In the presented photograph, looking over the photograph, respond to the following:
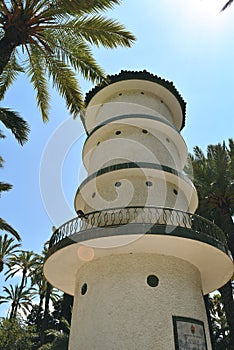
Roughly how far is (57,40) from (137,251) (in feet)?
27.3

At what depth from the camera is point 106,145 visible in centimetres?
1816

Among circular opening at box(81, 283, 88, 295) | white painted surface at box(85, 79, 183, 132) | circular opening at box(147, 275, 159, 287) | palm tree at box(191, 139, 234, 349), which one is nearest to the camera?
circular opening at box(147, 275, 159, 287)

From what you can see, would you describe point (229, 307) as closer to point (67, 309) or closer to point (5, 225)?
point (5, 225)

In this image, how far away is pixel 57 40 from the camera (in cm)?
1219

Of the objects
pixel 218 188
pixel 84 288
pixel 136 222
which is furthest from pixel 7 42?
pixel 218 188

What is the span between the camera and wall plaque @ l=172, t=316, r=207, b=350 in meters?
11.8

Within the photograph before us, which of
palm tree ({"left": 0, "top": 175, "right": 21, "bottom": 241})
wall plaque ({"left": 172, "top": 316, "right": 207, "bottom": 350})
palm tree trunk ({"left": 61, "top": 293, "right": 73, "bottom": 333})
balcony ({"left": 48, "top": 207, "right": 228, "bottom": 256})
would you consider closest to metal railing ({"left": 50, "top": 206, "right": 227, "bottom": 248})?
balcony ({"left": 48, "top": 207, "right": 228, "bottom": 256})

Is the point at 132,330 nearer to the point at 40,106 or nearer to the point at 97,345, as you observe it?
the point at 97,345

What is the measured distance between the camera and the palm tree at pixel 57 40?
10.5 metres

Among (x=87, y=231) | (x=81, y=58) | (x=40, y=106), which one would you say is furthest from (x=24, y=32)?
(x=87, y=231)

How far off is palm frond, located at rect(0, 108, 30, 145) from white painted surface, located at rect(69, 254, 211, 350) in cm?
592

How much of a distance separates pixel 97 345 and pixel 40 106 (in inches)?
369

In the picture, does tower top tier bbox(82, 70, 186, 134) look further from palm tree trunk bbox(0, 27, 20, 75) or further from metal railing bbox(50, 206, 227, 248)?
palm tree trunk bbox(0, 27, 20, 75)

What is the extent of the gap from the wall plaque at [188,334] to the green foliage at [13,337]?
83.0 ft
